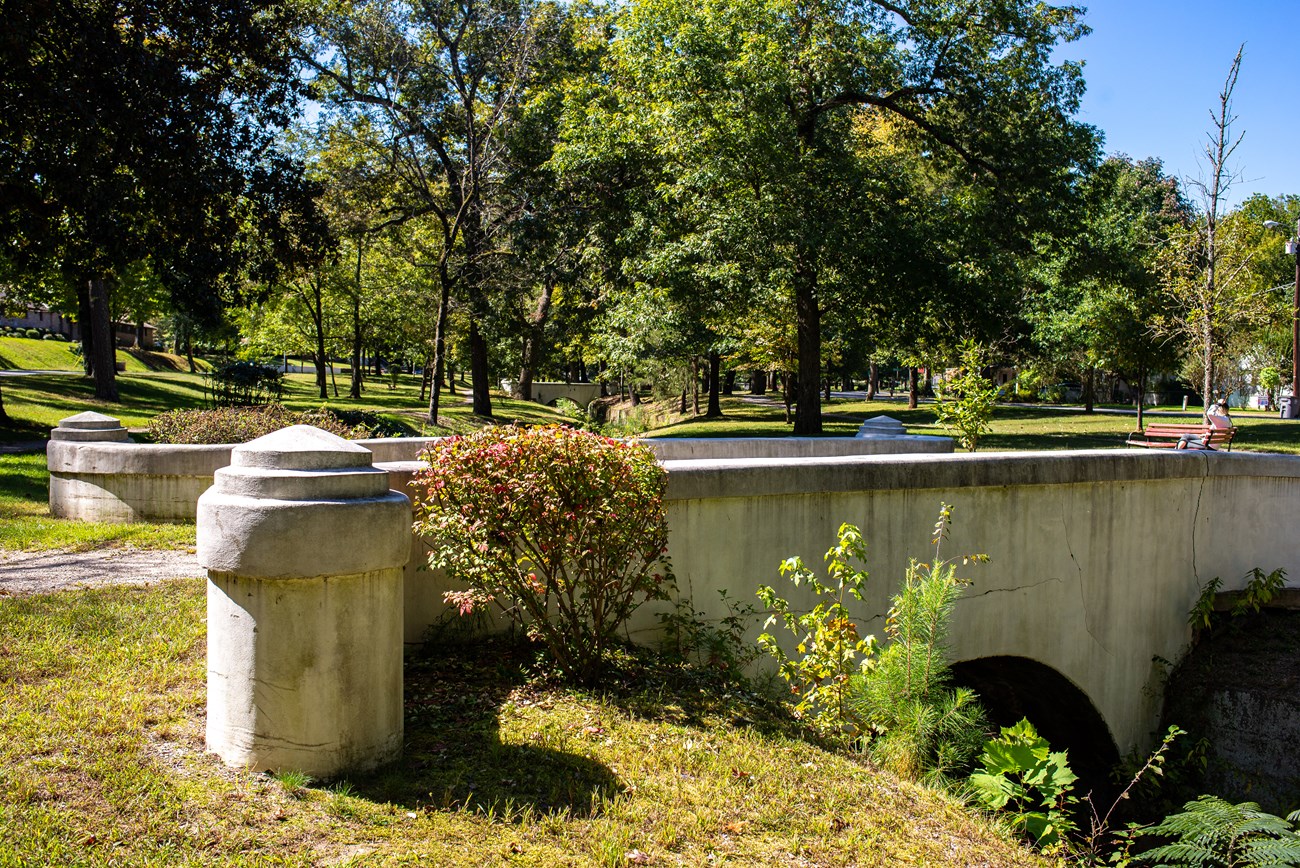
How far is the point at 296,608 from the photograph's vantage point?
3645 mm

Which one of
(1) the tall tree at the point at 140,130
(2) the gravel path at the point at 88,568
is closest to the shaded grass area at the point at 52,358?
(1) the tall tree at the point at 140,130

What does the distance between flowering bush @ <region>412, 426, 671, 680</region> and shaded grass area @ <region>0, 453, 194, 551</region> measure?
4508 mm

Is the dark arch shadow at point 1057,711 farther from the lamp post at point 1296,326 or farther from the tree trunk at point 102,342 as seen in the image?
the tree trunk at point 102,342

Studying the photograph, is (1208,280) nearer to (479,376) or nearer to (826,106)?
(826,106)

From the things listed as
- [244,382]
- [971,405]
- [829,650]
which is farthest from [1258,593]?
[244,382]

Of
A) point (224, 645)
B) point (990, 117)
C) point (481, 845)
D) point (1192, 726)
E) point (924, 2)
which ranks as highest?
point (924, 2)

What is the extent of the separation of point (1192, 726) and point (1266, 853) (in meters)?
5.35

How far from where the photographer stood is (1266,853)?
4.31m

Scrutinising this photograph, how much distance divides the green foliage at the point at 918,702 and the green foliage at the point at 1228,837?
0.98 m

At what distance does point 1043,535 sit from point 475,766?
5585 mm

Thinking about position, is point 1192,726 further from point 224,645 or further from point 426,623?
point 224,645

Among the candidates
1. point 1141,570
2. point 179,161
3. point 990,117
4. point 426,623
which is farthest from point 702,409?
point 426,623

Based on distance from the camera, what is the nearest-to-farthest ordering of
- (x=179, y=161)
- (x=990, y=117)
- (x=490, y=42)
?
(x=179, y=161), (x=990, y=117), (x=490, y=42)

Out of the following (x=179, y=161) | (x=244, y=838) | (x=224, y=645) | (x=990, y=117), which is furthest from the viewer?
(x=990, y=117)
